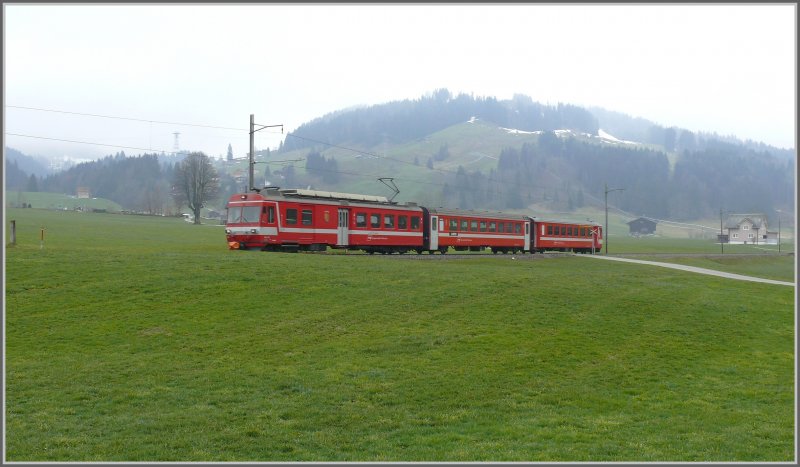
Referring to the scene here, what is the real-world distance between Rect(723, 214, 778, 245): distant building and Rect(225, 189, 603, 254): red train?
129 metres

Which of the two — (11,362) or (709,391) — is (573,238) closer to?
(709,391)

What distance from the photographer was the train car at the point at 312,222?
115ft

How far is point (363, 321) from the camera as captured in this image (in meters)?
20.4

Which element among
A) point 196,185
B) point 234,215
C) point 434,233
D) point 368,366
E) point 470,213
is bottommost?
point 368,366

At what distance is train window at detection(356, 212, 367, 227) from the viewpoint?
131 feet

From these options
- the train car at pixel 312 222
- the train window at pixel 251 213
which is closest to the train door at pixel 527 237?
the train car at pixel 312 222

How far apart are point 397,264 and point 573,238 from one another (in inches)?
1553

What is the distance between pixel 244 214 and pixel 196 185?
257 ft

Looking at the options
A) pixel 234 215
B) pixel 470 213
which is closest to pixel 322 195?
pixel 234 215

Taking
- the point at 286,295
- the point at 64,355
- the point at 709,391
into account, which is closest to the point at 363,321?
the point at 286,295

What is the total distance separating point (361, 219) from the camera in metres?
40.1

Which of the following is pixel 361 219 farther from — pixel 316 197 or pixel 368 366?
pixel 368 366

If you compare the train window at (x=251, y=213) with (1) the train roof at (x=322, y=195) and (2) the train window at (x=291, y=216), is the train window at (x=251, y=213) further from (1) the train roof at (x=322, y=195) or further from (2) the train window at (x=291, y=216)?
(1) the train roof at (x=322, y=195)

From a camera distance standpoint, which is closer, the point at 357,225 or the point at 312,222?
the point at 312,222
